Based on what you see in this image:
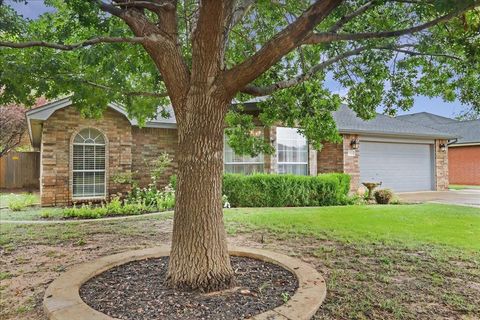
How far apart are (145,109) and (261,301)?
4672 millimetres

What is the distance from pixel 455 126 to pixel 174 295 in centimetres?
3049

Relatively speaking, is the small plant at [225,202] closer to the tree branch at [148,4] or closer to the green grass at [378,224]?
the green grass at [378,224]

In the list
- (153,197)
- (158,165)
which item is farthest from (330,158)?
(153,197)

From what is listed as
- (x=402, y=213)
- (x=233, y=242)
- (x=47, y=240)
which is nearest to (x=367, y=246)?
(x=233, y=242)

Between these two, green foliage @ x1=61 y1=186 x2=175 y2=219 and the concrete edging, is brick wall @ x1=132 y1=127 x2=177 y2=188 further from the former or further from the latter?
the concrete edging

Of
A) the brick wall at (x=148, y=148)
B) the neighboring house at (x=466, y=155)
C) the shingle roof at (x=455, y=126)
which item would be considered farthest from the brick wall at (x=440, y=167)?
the brick wall at (x=148, y=148)

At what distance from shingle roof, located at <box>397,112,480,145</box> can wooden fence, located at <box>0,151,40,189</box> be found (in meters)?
24.9

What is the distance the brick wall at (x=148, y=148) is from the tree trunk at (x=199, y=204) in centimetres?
932

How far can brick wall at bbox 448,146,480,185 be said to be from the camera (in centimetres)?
2342

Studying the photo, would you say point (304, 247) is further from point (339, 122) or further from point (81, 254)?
point (339, 122)

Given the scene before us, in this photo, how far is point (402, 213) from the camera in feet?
30.9

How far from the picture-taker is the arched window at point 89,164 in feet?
36.9

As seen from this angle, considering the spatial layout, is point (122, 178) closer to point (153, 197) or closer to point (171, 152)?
point (153, 197)

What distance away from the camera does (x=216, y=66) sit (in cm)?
351
